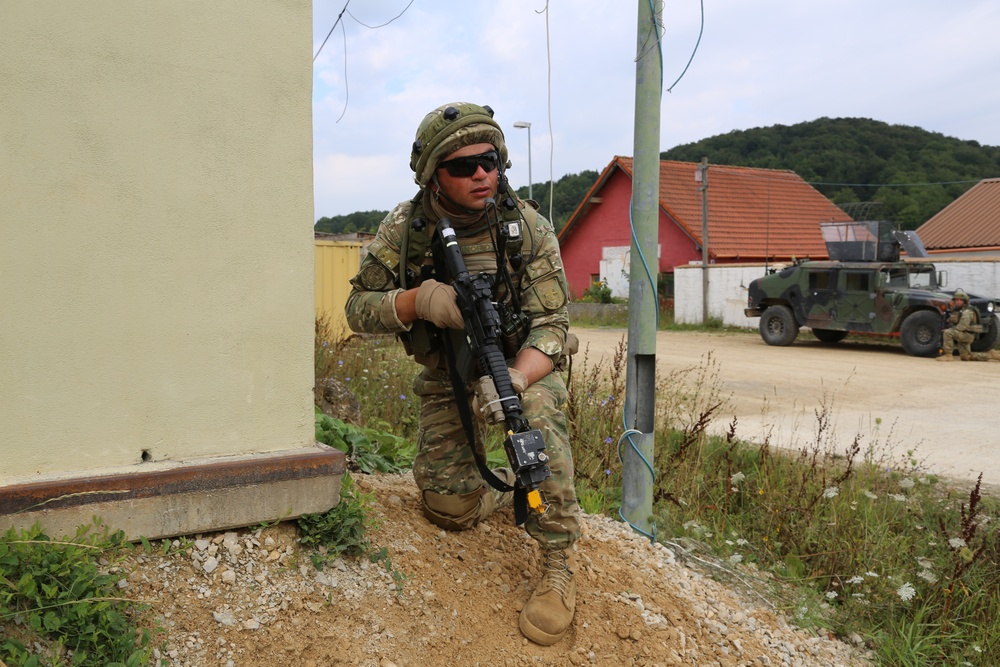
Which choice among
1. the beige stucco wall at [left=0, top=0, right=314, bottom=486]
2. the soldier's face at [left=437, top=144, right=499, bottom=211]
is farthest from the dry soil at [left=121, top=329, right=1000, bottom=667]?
the soldier's face at [left=437, top=144, right=499, bottom=211]

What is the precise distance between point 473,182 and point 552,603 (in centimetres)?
137

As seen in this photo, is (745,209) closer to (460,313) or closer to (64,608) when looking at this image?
→ (460,313)

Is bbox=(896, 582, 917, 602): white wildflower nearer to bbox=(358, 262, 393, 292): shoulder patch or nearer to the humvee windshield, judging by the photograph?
bbox=(358, 262, 393, 292): shoulder patch

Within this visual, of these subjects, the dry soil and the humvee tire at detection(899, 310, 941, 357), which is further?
the humvee tire at detection(899, 310, 941, 357)

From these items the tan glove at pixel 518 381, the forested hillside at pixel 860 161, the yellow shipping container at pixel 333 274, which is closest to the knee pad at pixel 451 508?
the tan glove at pixel 518 381

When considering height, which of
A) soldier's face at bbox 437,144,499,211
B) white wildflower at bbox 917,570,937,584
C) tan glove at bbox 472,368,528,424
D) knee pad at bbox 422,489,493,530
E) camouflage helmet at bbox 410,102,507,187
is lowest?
white wildflower at bbox 917,570,937,584

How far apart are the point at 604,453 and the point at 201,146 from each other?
276 centimetres

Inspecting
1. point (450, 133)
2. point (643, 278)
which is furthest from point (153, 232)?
point (643, 278)

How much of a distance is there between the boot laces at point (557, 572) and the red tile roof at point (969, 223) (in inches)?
915

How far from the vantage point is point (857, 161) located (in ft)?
108

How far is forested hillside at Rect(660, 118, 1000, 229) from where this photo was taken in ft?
98.0

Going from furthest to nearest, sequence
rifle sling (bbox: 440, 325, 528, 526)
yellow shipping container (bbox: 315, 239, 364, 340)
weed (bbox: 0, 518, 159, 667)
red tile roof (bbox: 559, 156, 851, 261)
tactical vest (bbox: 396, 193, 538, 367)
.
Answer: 1. red tile roof (bbox: 559, 156, 851, 261)
2. yellow shipping container (bbox: 315, 239, 364, 340)
3. tactical vest (bbox: 396, 193, 538, 367)
4. rifle sling (bbox: 440, 325, 528, 526)
5. weed (bbox: 0, 518, 159, 667)

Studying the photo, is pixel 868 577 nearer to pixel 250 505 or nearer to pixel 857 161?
pixel 250 505

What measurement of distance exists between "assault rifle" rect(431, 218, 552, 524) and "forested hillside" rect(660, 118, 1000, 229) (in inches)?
1138
